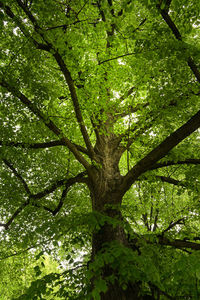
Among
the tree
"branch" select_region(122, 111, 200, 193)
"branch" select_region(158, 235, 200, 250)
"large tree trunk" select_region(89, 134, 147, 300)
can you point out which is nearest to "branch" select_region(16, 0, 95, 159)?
the tree

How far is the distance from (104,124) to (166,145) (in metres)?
1.90

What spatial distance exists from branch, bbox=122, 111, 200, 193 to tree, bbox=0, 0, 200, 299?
19 mm

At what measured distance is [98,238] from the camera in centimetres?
364

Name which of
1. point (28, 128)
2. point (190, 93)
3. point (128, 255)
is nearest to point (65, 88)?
point (28, 128)

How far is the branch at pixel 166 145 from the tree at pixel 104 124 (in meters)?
0.02

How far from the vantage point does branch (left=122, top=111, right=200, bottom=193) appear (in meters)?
3.69

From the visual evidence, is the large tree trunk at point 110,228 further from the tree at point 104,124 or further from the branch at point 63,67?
the branch at point 63,67

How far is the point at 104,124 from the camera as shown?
5227mm

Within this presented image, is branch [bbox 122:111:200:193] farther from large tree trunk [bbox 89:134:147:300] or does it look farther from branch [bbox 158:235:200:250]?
branch [bbox 158:235:200:250]

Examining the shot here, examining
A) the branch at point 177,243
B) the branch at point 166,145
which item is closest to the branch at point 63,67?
the branch at point 166,145

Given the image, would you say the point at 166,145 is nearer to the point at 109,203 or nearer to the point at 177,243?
the point at 109,203

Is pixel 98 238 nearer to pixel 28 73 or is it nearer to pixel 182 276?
pixel 182 276

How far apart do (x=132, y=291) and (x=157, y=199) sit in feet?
14.1

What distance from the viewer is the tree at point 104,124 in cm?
292
